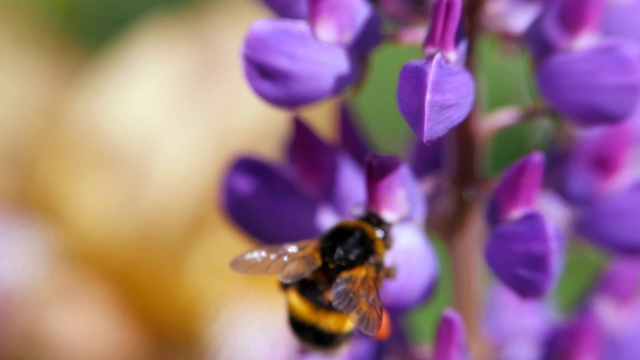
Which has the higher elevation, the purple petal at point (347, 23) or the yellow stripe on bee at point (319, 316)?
the purple petal at point (347, 23)

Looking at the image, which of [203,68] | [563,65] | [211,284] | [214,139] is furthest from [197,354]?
[563,65]

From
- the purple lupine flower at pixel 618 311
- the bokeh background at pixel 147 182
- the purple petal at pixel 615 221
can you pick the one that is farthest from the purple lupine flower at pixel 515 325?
the bokeh background at pixel 147 182

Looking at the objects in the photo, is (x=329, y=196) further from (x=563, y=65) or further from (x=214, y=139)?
(x=214, y=139)

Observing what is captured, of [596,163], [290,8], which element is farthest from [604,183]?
[290,8]

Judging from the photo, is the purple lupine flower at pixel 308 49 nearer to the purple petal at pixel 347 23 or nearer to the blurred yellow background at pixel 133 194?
the purple petal at pixel 347 23

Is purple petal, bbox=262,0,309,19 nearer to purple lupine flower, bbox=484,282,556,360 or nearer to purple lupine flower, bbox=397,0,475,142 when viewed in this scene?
purple lupine flower, bbox=397,0,475,142
